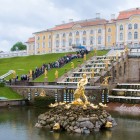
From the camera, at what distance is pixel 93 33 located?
108875 mm

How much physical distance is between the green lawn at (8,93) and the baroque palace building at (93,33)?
42523mm

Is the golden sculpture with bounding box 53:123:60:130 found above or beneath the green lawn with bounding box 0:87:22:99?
beneath

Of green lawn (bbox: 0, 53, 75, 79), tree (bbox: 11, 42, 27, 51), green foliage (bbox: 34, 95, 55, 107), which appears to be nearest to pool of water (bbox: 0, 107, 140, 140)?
green foliage (bbox: 34, 95, 55, 107)

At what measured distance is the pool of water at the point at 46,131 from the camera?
25875 mm

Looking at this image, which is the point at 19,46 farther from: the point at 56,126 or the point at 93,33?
the point at 56,126

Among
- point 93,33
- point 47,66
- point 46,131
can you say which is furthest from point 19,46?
point 46,131

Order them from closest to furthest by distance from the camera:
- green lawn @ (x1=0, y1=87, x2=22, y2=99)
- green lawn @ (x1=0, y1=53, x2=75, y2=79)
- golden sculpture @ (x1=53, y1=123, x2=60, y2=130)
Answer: golden sculpture @ (x1=53, y1=123, x2=60, y2=130)
green lawn @ (x1=0, y1=87, x2=22, y2=99)
green lawn @ (x1=0, y1=53, x2=75, y2=79)

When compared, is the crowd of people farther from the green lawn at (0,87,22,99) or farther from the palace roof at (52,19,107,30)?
the palace roof at (52,19,107,30)

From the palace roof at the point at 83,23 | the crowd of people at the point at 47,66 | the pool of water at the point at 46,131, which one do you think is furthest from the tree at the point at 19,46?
the pool of water at the point at 46,131

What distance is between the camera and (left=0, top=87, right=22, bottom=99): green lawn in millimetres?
48219

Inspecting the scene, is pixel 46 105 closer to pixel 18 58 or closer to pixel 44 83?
pixel 44 83

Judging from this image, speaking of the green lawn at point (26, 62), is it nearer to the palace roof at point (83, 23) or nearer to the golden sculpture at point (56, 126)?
the palace roof at point (83, 23)

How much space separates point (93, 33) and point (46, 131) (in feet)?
272

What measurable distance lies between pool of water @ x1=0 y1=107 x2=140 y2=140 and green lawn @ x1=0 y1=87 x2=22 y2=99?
494 inches
